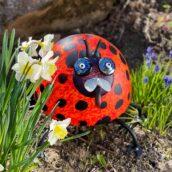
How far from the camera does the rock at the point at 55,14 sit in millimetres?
3182

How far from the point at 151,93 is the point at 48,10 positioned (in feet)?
3.20

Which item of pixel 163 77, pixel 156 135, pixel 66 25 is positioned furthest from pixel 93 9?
pixel 156 135

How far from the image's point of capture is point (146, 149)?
2.59 m

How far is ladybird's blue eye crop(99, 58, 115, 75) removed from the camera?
219 cm

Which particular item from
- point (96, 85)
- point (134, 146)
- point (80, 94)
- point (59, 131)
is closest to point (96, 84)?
point (96, 85)

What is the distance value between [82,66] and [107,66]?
109mm

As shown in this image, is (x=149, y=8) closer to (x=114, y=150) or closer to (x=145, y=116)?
(x=145, y=116)

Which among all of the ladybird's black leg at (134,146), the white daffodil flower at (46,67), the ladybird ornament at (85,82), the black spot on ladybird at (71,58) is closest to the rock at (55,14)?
the ladybird ornament at (85,82)

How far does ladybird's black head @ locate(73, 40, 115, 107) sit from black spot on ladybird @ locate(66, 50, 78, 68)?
0.06 metres

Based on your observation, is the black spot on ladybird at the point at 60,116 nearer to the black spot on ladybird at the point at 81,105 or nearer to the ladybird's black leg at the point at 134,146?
the black spot on ladybird at the point at 81,105

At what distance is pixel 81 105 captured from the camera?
232 centimetres

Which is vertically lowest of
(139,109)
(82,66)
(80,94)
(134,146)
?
(134,146)

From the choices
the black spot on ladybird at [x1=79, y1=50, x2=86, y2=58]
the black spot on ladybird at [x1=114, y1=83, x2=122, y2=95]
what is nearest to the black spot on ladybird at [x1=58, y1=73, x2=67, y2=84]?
the black spot on ladybird at [x1=79, y1=50, x2=86, y2=58]

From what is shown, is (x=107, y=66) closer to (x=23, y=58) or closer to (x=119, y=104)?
(x=119, y=104)
